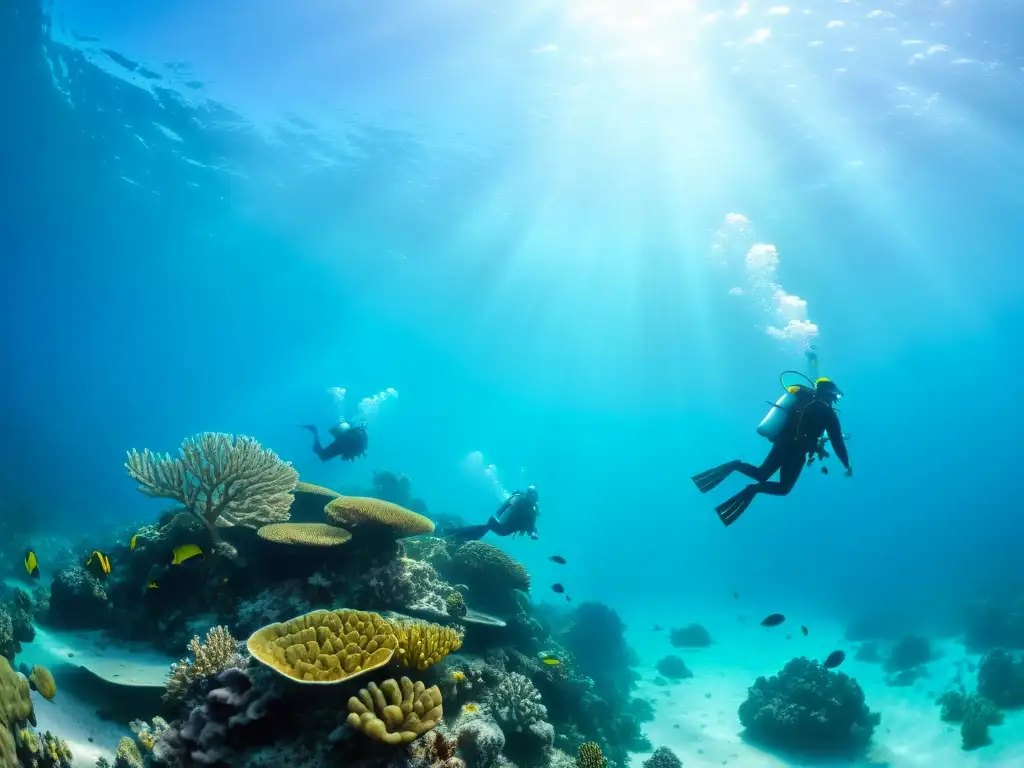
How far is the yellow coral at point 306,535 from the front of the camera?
666cm

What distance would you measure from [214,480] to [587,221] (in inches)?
1413

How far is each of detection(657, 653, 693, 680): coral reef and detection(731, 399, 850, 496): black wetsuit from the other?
17707 millimetres

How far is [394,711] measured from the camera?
3812 millimetres

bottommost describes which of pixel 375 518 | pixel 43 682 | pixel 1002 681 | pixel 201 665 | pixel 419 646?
pixel 43 682

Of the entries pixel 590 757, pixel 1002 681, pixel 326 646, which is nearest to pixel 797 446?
pixel 590 757

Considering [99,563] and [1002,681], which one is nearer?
[99,563]

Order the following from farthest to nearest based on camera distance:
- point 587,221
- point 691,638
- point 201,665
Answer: point 587,221, point 691,638, point 201,665

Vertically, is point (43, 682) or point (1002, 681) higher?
point (1002, 681)

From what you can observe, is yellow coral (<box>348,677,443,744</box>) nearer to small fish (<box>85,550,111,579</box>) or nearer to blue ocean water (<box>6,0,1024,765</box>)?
small fish (<box>85,550,111,579</box>)

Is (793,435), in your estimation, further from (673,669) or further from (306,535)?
(673,669)

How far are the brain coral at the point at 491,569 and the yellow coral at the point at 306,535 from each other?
11.9ft

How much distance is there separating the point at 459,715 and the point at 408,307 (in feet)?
188

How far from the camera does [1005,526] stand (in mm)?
76688

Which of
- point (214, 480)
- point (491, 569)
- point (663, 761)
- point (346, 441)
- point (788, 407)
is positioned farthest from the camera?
point (346, 441)
